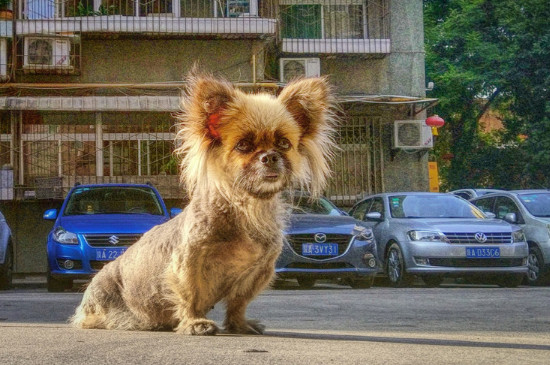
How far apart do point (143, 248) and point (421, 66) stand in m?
21.6

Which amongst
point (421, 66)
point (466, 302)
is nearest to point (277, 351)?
point (466, 302)

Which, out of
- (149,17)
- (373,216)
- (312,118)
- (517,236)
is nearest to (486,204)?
(517,236)

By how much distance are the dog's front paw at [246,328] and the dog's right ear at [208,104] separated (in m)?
1.22

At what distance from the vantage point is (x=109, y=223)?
605 inches

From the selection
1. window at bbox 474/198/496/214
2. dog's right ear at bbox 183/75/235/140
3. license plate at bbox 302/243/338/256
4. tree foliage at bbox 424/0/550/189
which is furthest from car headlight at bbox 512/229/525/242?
tree foliage at bbox 424/0/550/189

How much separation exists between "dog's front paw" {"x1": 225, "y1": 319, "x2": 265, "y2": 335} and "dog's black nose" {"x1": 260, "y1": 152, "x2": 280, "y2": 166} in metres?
1.21

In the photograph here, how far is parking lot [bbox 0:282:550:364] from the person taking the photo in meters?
5.00

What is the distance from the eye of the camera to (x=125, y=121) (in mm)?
24281

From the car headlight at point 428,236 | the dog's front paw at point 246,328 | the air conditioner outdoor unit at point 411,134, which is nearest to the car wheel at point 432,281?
the car headlight at point 428,236

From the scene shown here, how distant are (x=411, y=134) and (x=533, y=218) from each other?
26.0 ft

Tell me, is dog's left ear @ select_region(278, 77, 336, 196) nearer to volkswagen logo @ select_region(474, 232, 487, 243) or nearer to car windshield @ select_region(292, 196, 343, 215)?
car windshield @ select_region(292, 196, 343, 215)

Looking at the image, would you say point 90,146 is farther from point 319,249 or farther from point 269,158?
point 269,158

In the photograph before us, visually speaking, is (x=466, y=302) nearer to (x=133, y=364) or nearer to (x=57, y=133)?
(x=133, y=364)

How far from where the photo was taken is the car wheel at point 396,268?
16438mm
